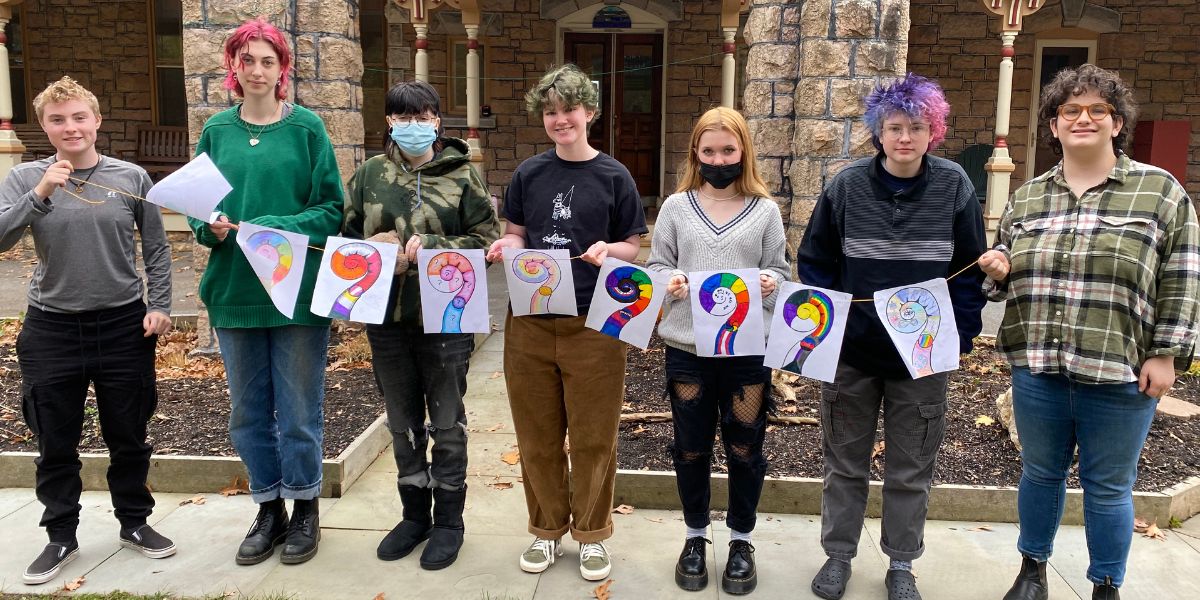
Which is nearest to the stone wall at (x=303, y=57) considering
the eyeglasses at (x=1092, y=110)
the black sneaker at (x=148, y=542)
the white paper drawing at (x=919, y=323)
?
the black sneaker at (x=148, y=542)

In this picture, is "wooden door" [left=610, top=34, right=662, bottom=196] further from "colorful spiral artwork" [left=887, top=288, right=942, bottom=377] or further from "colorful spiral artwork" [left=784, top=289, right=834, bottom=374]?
"colorful spiral artwork" [left=887, top=288, right=942, bottom=377]

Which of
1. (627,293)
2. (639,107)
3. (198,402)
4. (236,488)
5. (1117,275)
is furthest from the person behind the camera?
(639,107)

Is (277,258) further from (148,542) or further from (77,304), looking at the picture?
(148,542)

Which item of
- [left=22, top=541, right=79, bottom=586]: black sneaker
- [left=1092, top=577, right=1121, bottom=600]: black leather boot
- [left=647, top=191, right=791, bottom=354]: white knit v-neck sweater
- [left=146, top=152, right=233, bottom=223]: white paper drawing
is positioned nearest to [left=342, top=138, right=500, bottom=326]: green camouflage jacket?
[left=146, top=152, right=233, bottom=223]: white paper drawing

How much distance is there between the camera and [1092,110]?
269 cm

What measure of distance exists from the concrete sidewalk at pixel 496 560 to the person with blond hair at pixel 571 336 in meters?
0.22

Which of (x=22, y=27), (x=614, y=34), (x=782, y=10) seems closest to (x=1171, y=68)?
(x=614, y=34)

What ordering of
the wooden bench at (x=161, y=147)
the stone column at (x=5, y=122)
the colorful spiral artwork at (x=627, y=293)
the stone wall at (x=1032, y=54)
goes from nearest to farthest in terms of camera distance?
the colorful spiral artwork at (x=627, y=293) → the stone column at (x=5, y=122) → the stone wall at (x=1032, y=54) → the wooden bench at (x=161, y=147)

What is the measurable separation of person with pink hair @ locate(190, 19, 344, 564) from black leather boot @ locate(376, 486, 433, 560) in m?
0.34

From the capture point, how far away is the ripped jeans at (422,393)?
3.24 metres

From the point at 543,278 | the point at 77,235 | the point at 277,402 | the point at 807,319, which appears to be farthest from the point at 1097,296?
the point at 77,235

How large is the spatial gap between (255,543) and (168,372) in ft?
9.49

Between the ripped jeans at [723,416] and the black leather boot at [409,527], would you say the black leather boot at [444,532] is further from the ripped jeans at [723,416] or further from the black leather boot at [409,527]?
the ripped jeans at [723,416]

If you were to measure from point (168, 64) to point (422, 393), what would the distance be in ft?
37.4
